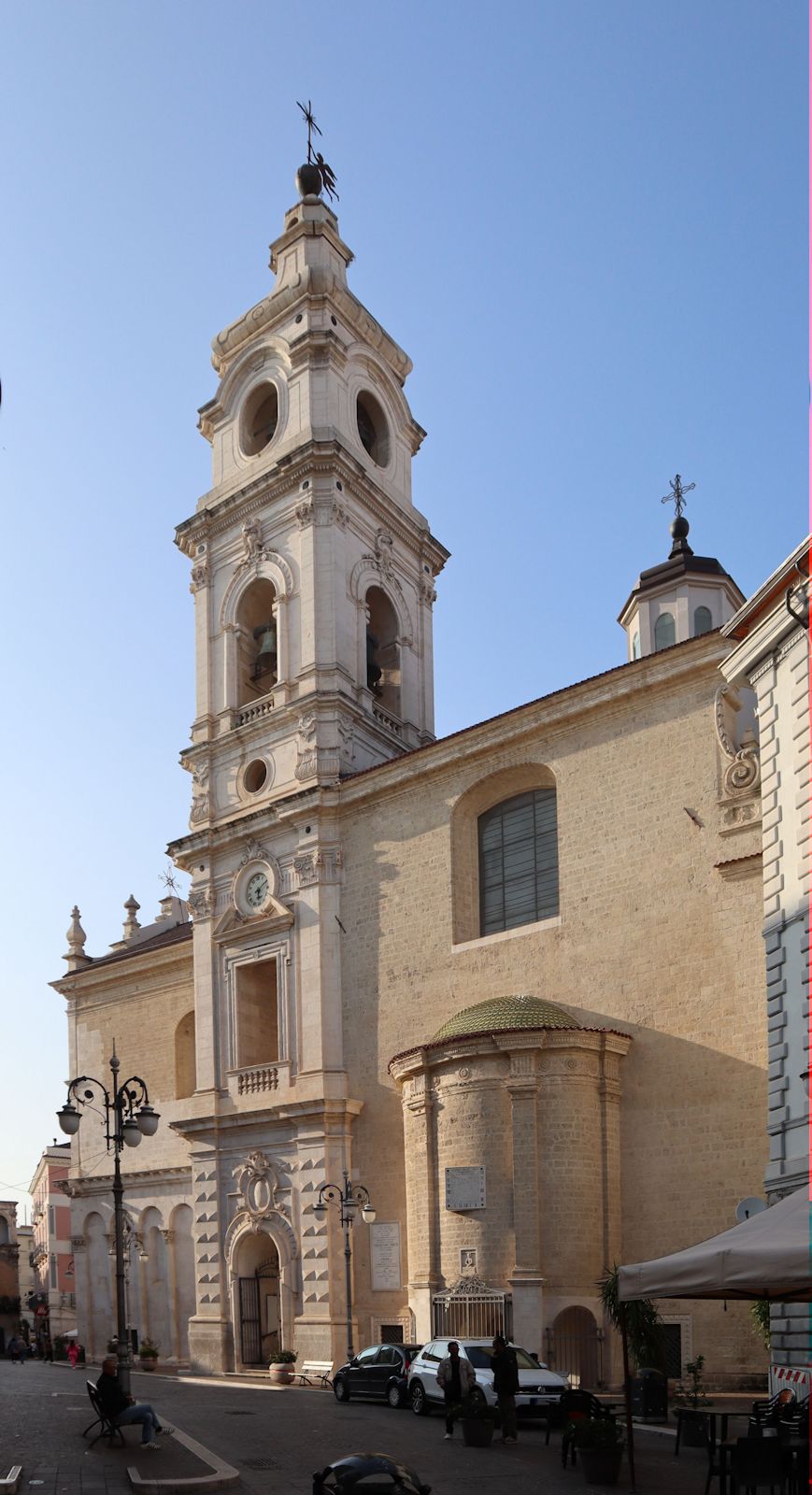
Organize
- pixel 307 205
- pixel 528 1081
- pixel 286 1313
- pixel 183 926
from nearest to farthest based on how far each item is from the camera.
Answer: pixel 528 1081, pixel 286 1313, pixel 307 205, pixel 183 926

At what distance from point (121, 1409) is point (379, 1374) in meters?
7.48

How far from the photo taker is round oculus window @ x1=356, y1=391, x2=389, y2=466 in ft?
131

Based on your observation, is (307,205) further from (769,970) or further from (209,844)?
(769,970)

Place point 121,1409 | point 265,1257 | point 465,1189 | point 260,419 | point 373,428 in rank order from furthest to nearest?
point 260,419, point 373,428, point 265,1257, point 465,1189, point 121,1409

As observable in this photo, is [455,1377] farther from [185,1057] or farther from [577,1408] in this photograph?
[185,1057]

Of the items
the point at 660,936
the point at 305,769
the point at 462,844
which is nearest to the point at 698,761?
the point at 660,936

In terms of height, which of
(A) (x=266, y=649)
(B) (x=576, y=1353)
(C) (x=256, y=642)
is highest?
(C) (x=256, y=642)

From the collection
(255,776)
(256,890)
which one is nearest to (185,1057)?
(256,890)

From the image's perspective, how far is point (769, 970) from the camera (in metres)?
18.3

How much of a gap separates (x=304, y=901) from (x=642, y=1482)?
2022cm

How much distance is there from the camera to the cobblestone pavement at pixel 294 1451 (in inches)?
539

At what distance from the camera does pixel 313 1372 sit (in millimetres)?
29609

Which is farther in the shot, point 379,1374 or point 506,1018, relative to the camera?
point 506,1018

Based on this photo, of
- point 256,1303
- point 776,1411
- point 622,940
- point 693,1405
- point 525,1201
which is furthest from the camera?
point 256,1303
